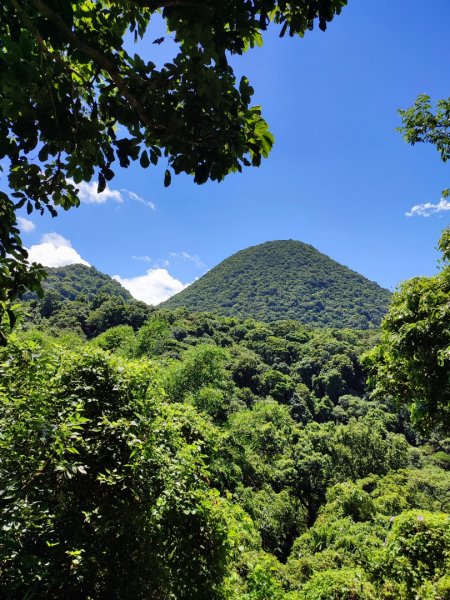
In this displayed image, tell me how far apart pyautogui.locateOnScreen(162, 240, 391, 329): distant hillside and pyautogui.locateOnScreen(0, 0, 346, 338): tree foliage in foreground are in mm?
113419

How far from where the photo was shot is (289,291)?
133m

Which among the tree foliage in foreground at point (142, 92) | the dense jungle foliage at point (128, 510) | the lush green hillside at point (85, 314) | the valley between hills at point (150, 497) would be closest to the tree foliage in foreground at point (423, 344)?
the valley between hills at point (150, 497)

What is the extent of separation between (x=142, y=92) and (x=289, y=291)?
13324 cm

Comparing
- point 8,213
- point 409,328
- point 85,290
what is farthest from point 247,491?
point 85,290

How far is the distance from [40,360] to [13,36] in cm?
330

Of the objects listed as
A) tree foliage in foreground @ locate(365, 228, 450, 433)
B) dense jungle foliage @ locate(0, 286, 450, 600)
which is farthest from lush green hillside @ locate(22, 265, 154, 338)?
tree foliage in foreground @ locate(365, 228, 450, 433)

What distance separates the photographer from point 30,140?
6.64 ft

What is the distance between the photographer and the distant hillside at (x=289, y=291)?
393 ft

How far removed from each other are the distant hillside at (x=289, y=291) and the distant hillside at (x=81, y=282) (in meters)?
21.9

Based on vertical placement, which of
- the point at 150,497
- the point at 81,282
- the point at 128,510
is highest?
the point at 81,282

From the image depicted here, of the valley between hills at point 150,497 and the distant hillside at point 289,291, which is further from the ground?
the distant hillside at point 289,291

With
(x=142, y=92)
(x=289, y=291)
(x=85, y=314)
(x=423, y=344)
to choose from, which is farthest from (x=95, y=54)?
(x=289, y=291)

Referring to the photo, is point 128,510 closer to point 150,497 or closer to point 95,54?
point 150,497

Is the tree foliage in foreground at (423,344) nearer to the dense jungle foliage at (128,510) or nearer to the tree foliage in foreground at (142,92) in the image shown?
the dense jungle foliage at (128,510)
